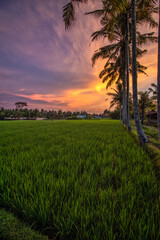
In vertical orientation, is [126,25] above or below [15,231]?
above

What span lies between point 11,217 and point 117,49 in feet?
36.8

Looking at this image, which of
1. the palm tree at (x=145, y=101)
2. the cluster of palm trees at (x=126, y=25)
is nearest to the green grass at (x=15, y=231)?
the cluster of palm trees at (x=126, y=25)

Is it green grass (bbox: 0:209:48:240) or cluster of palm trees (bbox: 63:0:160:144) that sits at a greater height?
cluster of palm trees (bbox: 63:0:160:144)

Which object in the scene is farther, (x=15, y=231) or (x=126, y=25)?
(x=126, y=25)

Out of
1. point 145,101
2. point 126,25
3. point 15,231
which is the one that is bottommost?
point 15,231

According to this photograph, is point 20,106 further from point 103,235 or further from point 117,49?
point 103,235

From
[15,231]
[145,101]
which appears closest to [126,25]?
[15,231]

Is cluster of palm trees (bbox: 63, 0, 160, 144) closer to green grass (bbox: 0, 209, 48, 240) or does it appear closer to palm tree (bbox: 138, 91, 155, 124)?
green grass (bbox: 0, 209, 48, 240)

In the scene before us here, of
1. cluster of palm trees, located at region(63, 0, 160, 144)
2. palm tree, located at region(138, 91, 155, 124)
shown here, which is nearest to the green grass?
cluster of palm trees, located at region(63, 0, 160, 144)

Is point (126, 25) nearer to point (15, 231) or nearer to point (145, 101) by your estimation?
point (15, 231)

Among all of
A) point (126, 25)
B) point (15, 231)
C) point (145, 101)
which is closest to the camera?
→ point (15, 231)

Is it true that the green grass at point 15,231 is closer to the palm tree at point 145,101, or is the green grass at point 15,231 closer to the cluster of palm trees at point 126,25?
the cluster of palm trees at point 126,25

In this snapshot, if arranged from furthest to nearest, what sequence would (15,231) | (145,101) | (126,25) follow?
(145,101)
(126,25)
(15,231)

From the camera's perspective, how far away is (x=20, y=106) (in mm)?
62500
